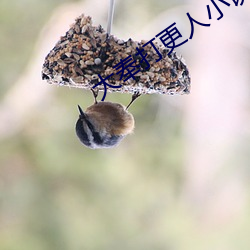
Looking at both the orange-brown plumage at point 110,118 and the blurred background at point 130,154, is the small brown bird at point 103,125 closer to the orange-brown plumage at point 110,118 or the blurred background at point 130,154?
the orange-brown plumage at point 110,118

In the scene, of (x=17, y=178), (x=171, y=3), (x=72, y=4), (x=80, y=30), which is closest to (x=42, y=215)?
(x=17, y=178)

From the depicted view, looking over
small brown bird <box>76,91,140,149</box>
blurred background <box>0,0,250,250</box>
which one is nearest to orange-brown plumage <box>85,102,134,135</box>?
small brown bird <box>76,91,140,149</box>

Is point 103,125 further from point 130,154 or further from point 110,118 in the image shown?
point 130,154

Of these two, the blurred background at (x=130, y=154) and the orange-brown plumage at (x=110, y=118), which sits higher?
the blurred background at (x=130, y=154)

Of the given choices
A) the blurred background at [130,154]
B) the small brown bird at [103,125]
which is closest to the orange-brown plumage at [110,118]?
the small brown bird at [103,125]

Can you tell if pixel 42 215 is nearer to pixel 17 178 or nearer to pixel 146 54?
pixel 17 178

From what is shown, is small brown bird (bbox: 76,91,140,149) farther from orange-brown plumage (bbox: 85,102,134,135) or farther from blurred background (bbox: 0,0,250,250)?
blurred background (bbox: 0,0,250,250)
